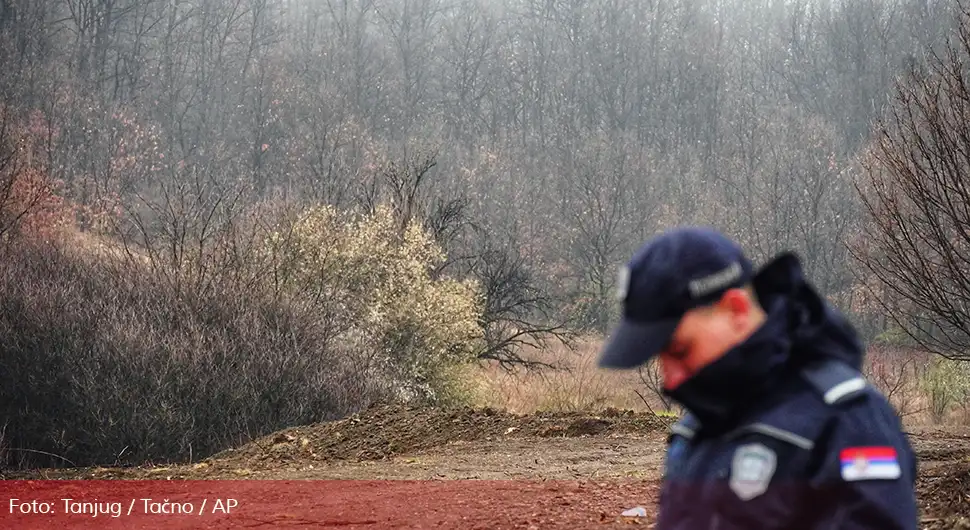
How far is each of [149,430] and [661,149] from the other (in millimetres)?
60768

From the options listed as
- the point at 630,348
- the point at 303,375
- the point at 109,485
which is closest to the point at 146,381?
the point at 303,375

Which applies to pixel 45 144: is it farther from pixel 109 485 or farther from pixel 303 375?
pixel 109 485

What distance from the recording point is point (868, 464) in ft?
7.42

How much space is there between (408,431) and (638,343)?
14.3 m

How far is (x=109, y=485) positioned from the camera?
12930 millimetres

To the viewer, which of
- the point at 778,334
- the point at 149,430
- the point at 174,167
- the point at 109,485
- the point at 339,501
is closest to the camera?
the point at 778,334

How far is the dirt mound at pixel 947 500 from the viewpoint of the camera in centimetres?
711

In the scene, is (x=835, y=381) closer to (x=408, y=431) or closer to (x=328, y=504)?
(x=328, y=504)

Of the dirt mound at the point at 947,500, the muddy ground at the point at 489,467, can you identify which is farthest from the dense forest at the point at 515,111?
the dirt mound at the point at 947,500

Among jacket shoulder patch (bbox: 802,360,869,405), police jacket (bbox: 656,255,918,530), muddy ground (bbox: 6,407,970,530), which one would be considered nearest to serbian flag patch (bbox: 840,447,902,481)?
police jacket (bbox: 656,255,918,530)

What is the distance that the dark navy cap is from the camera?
2.36m

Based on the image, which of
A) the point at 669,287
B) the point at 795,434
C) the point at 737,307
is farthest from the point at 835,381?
the point at 669,287

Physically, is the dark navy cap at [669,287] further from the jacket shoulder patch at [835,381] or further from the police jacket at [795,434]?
the jacket shoulder patch at [835,381]

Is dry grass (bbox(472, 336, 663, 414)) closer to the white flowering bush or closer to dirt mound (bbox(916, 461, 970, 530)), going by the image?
the white flowering bush
